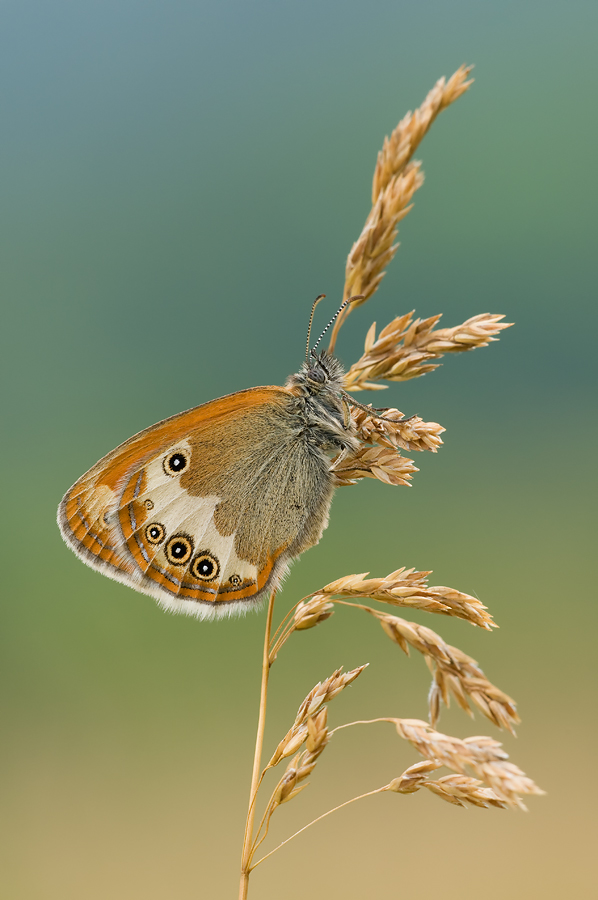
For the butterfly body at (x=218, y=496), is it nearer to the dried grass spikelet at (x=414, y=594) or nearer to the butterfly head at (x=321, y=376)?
the butterfly head at (x=321, y=376)

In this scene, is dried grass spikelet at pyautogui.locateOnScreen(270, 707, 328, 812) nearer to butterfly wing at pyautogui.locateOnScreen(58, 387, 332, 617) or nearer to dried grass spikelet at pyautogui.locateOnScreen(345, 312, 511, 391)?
butterfly wing at pyautogui.locateOnScreen(58, 387, 332, 617)

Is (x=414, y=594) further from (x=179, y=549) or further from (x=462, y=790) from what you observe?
(x=179, y=549)

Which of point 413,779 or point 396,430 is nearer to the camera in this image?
point 413,779

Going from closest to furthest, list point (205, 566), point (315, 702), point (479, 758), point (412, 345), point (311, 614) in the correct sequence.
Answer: point (479, 758) → point (315, 702) → point (311, 614) → point (412, 345) → point (205, 566)

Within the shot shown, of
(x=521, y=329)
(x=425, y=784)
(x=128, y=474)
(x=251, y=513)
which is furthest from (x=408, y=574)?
(x=521, y=329)

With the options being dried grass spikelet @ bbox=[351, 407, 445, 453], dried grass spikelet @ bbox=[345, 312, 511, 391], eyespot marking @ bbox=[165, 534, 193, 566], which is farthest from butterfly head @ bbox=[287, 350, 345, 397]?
eyespot marking @ bbox=[165, 534, 193, 566]

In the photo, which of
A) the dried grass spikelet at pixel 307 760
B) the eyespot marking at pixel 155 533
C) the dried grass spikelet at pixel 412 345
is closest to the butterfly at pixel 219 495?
the eyespot marking at pixel 155 533

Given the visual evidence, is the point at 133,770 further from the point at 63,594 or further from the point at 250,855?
the point at 250,855

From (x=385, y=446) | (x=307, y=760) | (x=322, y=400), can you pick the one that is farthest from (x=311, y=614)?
(x=322, y=400)
